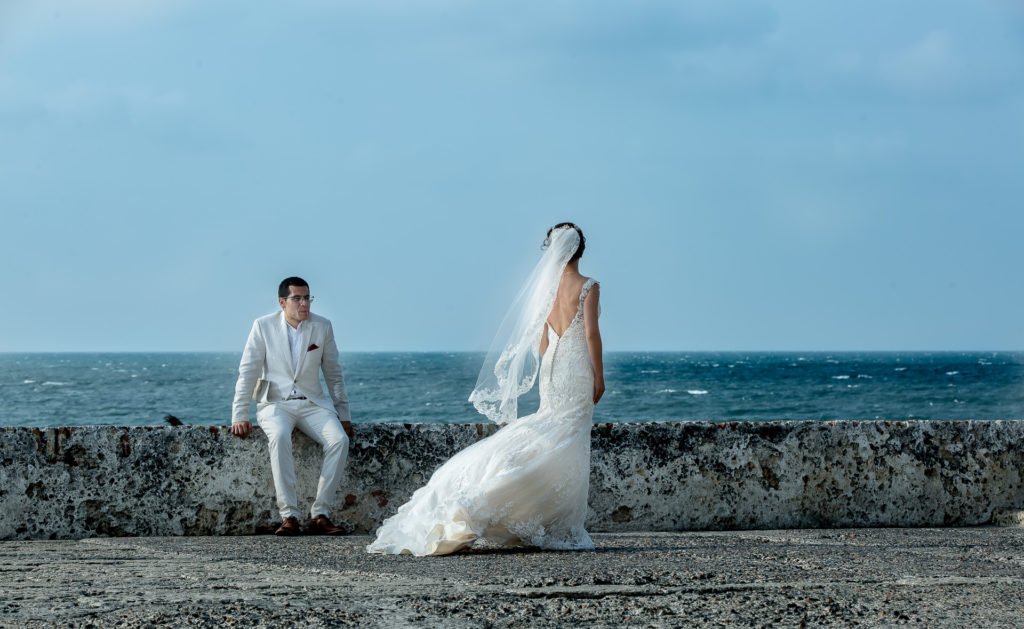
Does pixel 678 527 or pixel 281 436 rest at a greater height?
pixel 281 436

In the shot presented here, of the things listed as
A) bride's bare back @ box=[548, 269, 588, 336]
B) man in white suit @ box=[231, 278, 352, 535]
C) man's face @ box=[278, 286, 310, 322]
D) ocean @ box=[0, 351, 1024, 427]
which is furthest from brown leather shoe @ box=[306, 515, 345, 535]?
ocean @ box=[0, 351, 1024, 427]

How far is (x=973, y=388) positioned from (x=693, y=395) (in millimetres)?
15495

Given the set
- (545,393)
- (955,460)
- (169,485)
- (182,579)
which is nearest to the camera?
(182,579)

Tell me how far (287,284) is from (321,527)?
1.54 m

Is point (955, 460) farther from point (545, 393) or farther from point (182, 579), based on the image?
point (182, 579)

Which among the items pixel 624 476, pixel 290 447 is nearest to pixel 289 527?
pixel 290 447

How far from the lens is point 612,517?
7215 millimetres

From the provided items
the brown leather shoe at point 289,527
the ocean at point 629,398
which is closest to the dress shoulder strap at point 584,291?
the brown leather shoe at point 289,527

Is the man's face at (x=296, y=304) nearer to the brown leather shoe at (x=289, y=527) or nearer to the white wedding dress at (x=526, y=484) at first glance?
the brown leather shoe at (x=289, y=527)

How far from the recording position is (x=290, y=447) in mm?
6871

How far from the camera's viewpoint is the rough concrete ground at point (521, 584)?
4109 mm

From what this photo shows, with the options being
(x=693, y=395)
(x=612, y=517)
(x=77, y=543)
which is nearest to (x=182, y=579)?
(x=77, y=543)

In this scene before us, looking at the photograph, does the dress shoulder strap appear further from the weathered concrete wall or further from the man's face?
the man's face

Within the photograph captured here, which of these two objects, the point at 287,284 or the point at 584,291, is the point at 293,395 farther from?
the point at 584,291
